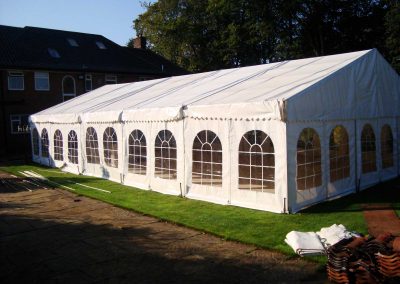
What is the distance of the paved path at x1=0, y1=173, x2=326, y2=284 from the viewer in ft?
17.9

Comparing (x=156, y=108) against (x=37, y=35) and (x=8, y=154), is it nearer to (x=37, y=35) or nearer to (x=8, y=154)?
(x=8, y=154)

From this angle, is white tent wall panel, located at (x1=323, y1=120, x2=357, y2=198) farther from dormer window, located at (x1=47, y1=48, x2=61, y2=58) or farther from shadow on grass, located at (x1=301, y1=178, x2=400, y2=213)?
dormer window, located at (x1=47, y1=48, x2=61, y2=58)

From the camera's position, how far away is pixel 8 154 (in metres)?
25.4

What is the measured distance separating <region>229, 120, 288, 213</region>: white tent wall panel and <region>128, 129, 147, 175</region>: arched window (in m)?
3.48

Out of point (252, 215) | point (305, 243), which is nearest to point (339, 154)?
point (252, 215)

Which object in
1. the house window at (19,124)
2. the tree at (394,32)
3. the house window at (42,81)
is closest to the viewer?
the tree at (394,32)

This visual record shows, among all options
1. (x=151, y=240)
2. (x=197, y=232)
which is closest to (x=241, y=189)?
(x=197, y=232)

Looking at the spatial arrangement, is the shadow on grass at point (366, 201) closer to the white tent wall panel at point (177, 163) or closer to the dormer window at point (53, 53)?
the white tent wall panel at point (177, 163)

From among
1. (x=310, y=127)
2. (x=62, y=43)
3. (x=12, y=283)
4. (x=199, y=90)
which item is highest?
(x=62, y=43)

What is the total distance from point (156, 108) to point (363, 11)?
2484cm

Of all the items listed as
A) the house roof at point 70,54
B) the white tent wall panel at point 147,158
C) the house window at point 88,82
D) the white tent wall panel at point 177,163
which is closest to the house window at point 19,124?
the house roof at point 70,54

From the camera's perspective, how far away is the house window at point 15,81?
26094 mm

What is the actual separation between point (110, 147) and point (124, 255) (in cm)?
726

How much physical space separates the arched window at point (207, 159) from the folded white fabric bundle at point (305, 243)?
3.28 metres
